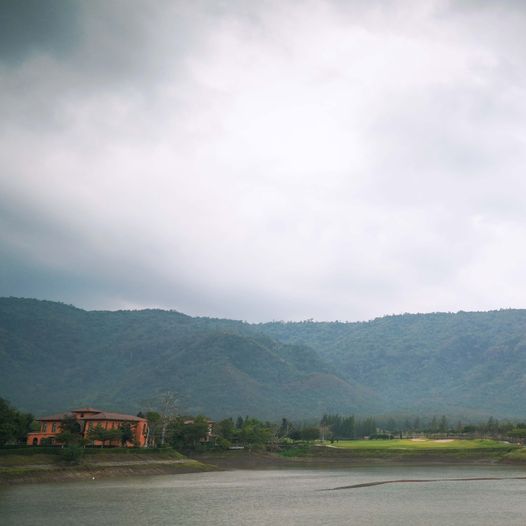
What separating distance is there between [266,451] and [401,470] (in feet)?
129

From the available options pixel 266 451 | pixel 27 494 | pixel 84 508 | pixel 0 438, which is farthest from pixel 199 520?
pixel 266 451

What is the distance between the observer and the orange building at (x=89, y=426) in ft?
376

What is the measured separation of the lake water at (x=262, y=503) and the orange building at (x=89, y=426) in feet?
92.7

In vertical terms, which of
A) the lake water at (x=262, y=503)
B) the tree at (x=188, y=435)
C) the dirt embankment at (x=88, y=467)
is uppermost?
the tree at (x=188, y=435)

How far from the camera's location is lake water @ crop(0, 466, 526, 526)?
54.5 meters

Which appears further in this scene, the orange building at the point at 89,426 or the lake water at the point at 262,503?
the orange building at the point at 89,426

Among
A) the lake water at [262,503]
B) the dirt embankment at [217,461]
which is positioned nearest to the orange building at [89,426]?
the dirt embankment at [217,461]

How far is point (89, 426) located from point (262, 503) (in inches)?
2436

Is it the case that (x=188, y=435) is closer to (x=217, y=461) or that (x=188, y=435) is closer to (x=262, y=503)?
(x=217, y=461)

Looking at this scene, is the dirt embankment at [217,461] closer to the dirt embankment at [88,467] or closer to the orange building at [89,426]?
the dirt embankment at [88,467]

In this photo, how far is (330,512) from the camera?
Result: 195 ft

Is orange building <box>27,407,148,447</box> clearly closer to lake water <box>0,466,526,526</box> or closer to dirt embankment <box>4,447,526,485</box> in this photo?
dirt embankment <box>4,447,526,485</box>

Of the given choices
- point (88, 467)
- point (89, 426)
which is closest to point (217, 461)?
point (89, 426)

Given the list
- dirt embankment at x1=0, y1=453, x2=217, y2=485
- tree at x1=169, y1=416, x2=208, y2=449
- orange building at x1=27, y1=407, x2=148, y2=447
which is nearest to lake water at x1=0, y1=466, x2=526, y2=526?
dirt embankment at x1=0, y1=453, x2=217, y2=485
